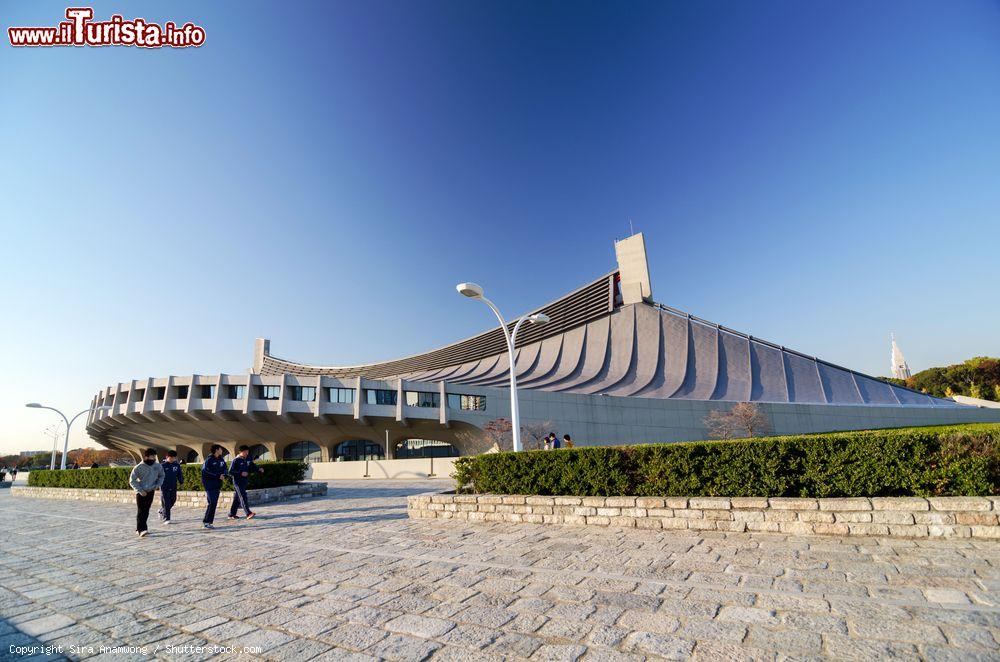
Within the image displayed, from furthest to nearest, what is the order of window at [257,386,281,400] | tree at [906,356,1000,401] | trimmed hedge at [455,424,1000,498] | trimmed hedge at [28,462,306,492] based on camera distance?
tree at [906,356,1000,401] < window at [257,386,281,400] < trimmed hedge at [28,462,306,492] < trimmed hedge at [455,424,1000,498]

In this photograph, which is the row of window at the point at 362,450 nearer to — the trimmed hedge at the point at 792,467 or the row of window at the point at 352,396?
the row of window at the point at 352,396

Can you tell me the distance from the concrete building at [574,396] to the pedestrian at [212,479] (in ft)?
78.7

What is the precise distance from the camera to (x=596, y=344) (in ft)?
147

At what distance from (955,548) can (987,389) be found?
87118mm

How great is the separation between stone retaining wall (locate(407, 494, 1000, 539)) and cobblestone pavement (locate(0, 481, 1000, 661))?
31 cm

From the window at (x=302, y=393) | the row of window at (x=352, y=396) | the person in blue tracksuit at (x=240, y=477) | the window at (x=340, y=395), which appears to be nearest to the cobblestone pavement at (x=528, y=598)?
the person in blue tracksuit at (x=240, y=477)

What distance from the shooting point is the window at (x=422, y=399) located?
114ft

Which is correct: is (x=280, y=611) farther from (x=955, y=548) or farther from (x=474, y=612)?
(x=955, y=548)

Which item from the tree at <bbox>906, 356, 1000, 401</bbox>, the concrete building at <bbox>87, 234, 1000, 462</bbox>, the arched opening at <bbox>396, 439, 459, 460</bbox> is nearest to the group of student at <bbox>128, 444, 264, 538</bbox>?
the concrete building at <bbox>87, 234, 1000, 462</bbox>

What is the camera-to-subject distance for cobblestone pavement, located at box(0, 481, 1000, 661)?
303cm

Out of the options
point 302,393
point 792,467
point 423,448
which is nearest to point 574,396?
point 423,448

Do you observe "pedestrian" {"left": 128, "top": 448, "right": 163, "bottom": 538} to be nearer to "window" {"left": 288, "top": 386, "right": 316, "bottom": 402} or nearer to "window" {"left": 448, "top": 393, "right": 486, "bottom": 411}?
"window" {"left": 448, "top": 393, "right": 486, "bottom": 411}

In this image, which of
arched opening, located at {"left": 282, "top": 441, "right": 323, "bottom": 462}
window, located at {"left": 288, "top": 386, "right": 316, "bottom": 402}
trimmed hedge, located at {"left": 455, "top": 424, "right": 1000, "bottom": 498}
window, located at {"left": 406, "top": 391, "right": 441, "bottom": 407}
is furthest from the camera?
arched opening, located at {"left": 282, "top": 441, "right": 323, "bottom": 462}

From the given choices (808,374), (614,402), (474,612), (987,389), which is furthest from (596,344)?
(987,389)
